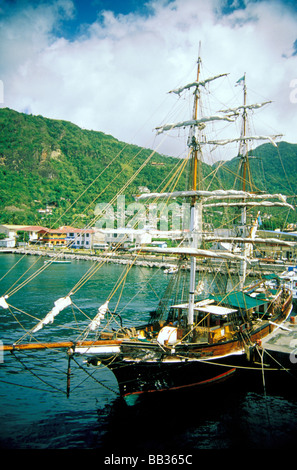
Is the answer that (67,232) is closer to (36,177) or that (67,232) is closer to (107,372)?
(36,177)

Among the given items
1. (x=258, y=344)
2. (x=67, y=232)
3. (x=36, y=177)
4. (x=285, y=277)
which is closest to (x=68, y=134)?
(x=36, y=177)

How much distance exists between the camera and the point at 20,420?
12062mm

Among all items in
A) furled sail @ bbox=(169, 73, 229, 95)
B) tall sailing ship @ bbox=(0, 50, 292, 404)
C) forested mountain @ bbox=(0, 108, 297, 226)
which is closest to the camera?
tall sailing ship @ bbox=(0, 50, 292, 404)

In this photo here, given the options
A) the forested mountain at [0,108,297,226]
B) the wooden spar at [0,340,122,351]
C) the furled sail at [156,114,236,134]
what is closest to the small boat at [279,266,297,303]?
the furled sail at [156,114,236,134]

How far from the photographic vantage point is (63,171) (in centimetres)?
16212

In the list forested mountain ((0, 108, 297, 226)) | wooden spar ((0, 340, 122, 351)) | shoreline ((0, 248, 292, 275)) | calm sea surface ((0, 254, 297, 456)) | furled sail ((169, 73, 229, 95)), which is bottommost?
calm sea surface ((0, 254, 297, 456))

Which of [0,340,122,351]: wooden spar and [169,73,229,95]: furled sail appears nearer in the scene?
[0,340,122,351]: wooden spar

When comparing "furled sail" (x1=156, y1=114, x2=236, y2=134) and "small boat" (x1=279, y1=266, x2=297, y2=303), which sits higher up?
"furled sail" (x1=156, y1=114, x2=236, y2=134)

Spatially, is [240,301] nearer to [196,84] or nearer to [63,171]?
[196,84]

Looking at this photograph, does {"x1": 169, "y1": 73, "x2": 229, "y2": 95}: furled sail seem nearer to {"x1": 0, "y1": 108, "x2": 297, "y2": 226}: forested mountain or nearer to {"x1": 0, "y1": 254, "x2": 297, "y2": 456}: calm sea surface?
{"x1": 0, "y1": 254, "x2": 297, "y2": 456}: calm sea surface

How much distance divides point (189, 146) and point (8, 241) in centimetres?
8881

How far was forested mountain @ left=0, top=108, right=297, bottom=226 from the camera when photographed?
403 ft

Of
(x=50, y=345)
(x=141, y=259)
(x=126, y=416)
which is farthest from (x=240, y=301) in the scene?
(x=141, y=259)

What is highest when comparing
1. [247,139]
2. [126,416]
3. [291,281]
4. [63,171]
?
[63,171]
